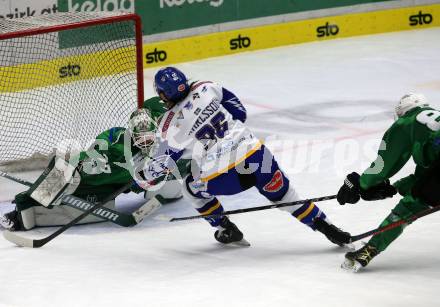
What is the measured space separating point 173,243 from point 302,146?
206 centimetres

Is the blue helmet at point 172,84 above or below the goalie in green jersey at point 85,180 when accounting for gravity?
above

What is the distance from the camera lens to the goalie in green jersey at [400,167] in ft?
17.0

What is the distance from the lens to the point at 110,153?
6555mm

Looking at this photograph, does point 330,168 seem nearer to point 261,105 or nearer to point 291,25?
point 261,105

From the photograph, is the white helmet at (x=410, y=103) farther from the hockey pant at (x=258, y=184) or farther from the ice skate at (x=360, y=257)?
the hockey pant at (x=258, y=184)

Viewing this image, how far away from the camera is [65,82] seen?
802cm

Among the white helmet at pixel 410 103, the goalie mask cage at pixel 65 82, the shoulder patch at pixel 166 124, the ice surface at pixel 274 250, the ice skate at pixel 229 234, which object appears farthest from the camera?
the goalie mask cage at pixel 65 82

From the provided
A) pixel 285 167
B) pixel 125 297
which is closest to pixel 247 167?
pixel 125 297

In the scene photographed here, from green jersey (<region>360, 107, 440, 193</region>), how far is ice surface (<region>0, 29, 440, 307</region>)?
51 cm

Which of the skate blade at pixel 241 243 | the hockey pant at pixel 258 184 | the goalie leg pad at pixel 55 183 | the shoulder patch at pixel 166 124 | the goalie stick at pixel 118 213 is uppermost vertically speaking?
the shoulder patch at pixel 166 124

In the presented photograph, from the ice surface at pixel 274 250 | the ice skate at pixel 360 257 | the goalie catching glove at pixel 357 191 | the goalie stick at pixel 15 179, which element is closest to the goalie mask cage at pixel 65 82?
the goalie stick at pixel 15 179

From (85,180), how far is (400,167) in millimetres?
2074

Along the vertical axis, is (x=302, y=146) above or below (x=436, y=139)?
below

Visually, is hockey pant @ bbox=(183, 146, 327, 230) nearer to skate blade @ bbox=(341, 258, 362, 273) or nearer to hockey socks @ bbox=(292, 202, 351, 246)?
hockey socks @ bbox=(292, 202, 351, 246)
